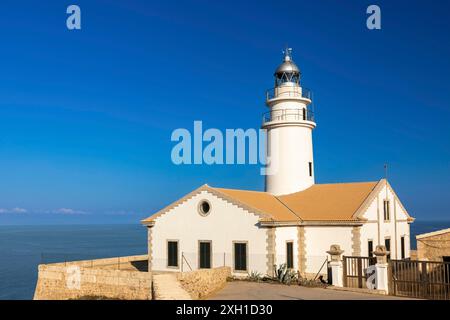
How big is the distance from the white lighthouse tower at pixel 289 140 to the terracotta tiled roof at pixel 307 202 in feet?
2.98

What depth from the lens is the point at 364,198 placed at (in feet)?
87.9

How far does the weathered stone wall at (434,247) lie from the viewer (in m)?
28.3

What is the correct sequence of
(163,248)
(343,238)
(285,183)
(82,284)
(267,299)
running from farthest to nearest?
(285,183) → (163,248) → (343,238) → (82,284) → (267,299)

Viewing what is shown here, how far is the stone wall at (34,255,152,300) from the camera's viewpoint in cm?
2158

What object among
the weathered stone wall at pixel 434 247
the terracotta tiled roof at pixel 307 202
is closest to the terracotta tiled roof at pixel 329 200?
the terracotta tiled roof at pixel 307 202

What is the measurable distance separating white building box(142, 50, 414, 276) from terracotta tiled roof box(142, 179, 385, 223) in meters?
0.05

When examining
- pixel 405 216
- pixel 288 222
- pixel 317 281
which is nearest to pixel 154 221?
pixel 288 222

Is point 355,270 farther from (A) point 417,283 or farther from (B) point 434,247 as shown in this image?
(B) point 434,247

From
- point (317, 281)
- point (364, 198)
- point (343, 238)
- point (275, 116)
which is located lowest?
point (317, 281)

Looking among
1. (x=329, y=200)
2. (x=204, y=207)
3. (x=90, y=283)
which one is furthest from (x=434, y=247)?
(x=90, y=283)

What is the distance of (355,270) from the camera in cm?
2280

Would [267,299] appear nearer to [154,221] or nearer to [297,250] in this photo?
[297,250]
